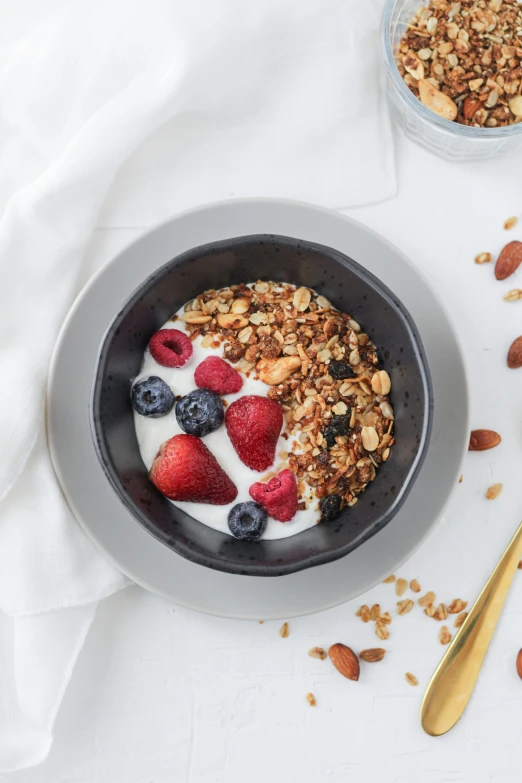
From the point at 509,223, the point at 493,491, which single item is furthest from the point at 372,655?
the point at 509,223

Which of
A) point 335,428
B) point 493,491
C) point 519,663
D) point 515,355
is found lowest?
point 519,663

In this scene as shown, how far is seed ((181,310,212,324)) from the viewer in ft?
4.66

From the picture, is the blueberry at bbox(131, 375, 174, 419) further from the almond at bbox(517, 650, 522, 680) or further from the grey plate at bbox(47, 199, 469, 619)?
the almond at bbox(517, 650, 522, 680)

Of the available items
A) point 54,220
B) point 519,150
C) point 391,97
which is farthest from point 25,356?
point 519,150

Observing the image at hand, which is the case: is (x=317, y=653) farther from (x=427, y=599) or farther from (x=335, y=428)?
(x=335, y=428)

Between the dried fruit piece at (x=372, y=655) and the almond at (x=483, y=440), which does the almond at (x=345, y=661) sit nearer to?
the dried fruit piece at (x=372, y=655)

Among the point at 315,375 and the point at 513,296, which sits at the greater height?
the point at 315,375

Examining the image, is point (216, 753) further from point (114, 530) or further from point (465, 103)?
point (465, 103)

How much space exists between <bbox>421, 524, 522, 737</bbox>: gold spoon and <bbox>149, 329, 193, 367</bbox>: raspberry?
2.66ft

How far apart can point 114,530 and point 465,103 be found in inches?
46.4

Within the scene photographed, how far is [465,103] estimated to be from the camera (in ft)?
5.07

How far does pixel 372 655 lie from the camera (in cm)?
151

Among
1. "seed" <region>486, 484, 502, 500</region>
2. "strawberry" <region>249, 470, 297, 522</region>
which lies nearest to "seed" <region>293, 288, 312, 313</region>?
"strawberry" <region>249, 470, 297, 522</region>

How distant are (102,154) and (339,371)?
680 mm
